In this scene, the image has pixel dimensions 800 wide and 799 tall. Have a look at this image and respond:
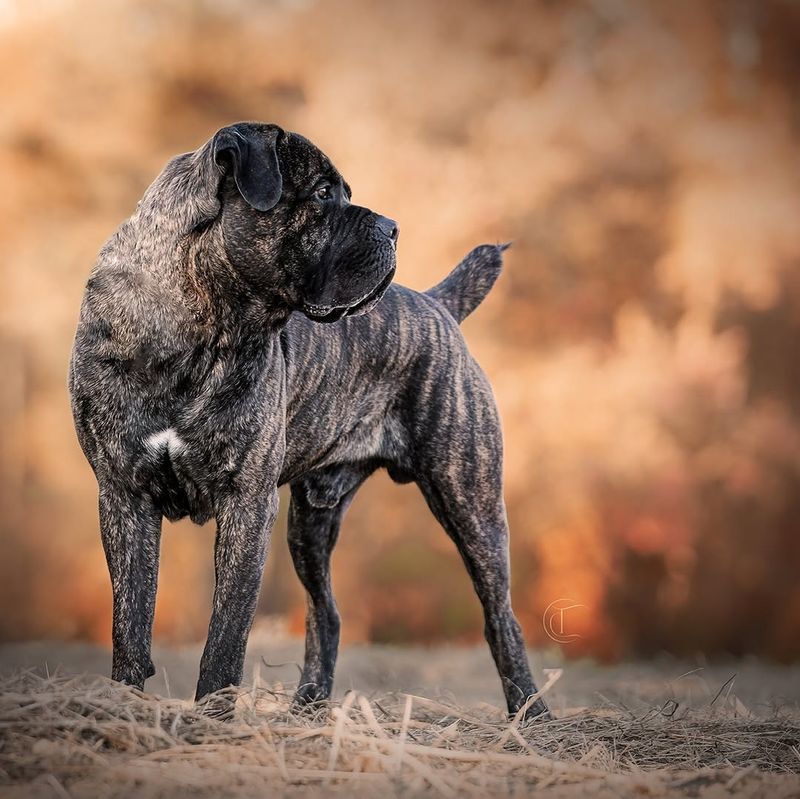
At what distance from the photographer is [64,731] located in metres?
2.29

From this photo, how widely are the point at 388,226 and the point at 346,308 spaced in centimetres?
31

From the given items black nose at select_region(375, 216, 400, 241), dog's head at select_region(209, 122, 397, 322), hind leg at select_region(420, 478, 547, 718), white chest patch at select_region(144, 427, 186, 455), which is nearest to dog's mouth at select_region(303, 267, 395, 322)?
dog's head at select_region(209, 122, 397, 322)

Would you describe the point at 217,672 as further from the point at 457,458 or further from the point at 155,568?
the point at 457,458

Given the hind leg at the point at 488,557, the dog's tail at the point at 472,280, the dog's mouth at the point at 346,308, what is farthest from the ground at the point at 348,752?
the dog's tail at the point at 472,280

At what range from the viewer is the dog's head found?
3061 mm

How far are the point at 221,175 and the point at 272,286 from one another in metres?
0.36

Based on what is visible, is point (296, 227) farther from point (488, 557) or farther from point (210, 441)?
point (488, 557)

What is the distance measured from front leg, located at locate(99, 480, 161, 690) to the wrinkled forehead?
1.11 meters

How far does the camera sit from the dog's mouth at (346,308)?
10.6 ft

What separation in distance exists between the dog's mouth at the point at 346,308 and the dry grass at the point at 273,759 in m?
1.16

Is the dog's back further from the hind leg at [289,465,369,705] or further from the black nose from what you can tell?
the black nose

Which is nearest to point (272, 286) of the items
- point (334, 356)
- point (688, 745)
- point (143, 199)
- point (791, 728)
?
point (143, 199)

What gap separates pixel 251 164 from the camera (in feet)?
10.0

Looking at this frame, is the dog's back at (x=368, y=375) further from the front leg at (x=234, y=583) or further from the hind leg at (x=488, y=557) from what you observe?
the front leg at (x=234, y=583)
